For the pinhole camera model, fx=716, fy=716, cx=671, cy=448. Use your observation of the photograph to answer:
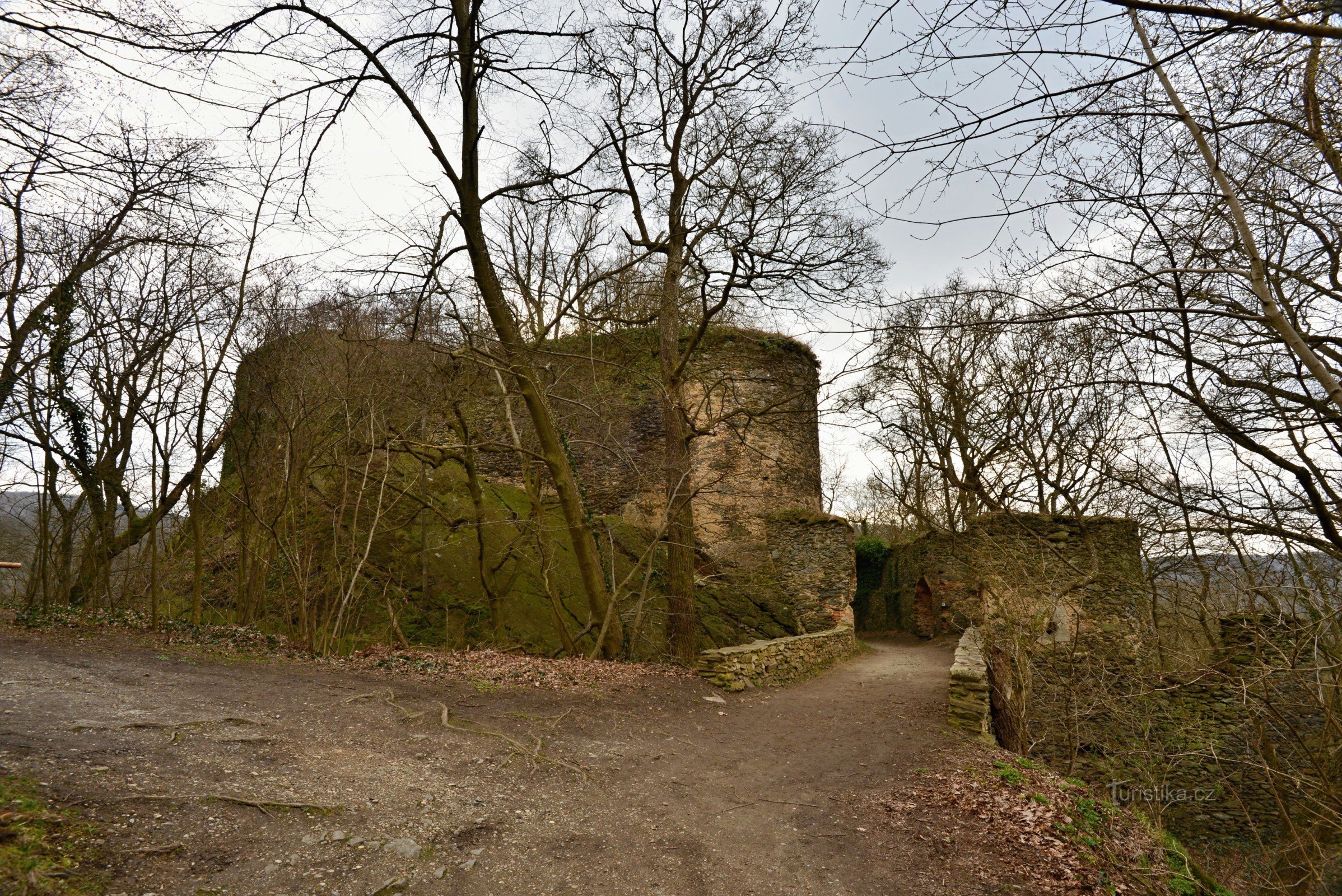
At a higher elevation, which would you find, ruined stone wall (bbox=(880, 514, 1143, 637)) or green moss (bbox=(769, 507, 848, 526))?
green moss (bbox=(769, 507, 848, 526))

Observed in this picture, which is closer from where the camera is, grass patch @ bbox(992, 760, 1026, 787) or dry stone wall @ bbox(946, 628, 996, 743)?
grass patch @ bbox(992, 760, 1026, 787)

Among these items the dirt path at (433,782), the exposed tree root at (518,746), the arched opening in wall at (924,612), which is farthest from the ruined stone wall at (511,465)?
the arched opening in wall at (924,612)

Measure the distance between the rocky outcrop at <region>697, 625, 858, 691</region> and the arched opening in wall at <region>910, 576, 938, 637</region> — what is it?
7002 millimetres

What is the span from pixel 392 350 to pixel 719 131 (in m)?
5.57

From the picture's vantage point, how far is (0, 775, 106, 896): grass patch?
2508 mm

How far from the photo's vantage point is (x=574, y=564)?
1329 centimetres

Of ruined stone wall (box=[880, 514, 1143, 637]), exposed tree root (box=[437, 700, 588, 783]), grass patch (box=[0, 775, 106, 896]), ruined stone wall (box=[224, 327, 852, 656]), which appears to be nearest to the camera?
grass patch (box=[0, 775, 106, 896])

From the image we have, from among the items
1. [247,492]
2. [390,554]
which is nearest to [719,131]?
[247,492]

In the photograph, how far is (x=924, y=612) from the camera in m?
19.6

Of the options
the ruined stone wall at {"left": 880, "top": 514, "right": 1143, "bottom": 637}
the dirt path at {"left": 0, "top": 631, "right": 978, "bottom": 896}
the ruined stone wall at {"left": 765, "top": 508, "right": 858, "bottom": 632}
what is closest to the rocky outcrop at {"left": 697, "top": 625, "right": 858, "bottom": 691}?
the dirt path at {"left": 0, "top": 631, "right": 978, "bottom": 896}

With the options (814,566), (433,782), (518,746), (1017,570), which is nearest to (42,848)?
(433,782)

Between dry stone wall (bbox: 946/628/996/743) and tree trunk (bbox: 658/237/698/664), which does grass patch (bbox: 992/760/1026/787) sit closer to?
dry stone wall (bbox: 946/628/996/743)

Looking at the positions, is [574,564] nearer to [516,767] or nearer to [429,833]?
[516,767]

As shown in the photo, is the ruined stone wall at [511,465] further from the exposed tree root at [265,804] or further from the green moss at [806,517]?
the exposed tree root at [265,804]
